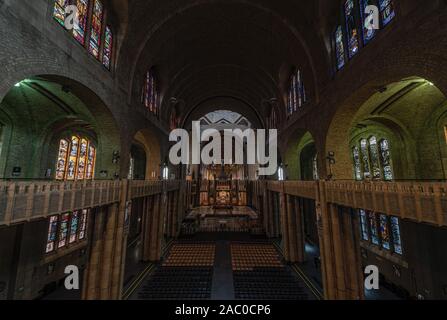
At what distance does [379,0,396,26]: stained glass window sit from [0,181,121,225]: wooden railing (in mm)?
12796

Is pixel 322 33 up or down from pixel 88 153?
up

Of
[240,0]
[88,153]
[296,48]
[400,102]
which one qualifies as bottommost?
[88,153]

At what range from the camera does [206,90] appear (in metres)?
26.2

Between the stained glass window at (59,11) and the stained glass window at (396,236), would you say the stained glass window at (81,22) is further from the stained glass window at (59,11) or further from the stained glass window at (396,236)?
the stained glass window at (396,236)

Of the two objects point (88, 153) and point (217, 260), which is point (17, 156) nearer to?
point (88, 153)

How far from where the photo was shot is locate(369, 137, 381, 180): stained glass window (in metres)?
14.9

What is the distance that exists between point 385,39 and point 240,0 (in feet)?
33.9

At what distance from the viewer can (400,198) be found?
19.1ft

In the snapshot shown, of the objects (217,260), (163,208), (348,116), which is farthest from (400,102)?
(163,208)

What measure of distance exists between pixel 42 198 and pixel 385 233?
66.5ft

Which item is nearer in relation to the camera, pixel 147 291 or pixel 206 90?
pixel 147 291

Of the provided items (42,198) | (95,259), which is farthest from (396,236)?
(42,198)

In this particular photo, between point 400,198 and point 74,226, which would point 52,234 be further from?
point 400,198

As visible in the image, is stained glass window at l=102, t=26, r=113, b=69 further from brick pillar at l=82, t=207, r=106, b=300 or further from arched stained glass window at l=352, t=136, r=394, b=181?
arched stained glass window at l=352, t=136, r=394, b=181
